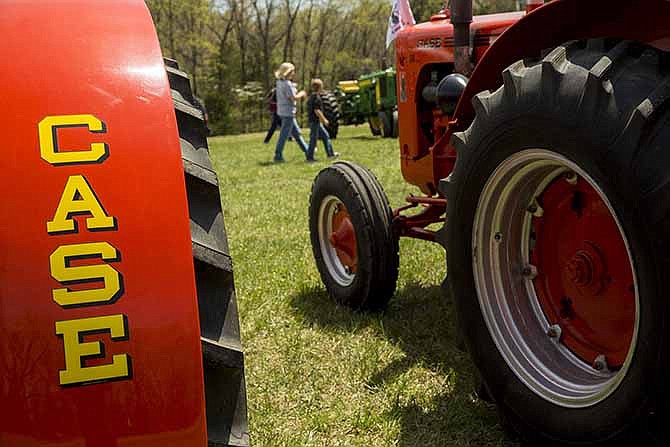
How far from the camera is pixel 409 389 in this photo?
300cm

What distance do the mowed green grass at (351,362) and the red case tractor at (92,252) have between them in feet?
4.77

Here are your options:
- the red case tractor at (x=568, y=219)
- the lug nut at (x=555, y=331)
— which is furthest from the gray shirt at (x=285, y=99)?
the lug nut at (x=555, y=331)

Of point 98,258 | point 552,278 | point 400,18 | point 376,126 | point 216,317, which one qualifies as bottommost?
point 376,126

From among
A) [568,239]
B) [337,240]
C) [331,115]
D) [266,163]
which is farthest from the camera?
[331,115]

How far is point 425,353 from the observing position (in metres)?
3.36

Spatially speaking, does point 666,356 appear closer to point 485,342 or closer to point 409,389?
point 485,342

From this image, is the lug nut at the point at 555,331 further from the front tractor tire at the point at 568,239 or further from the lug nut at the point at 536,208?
the lug nut at the point at 536,208

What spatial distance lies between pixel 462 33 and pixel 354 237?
48.1 inches

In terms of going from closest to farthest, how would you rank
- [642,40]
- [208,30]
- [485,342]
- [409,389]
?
[642,40], [485,342], [409,389], [208,30]

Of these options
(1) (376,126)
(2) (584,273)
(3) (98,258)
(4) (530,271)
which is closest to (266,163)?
(1) (376,126)

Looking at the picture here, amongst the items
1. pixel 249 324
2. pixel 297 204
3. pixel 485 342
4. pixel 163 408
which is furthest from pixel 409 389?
pixel 297 204

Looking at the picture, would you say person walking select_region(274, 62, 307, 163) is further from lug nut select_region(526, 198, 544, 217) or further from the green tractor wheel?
lug nut select_region(526, 198, 544, 217)

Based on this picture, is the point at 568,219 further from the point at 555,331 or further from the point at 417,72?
the point at 417,72

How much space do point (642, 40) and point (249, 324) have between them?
2569mm
